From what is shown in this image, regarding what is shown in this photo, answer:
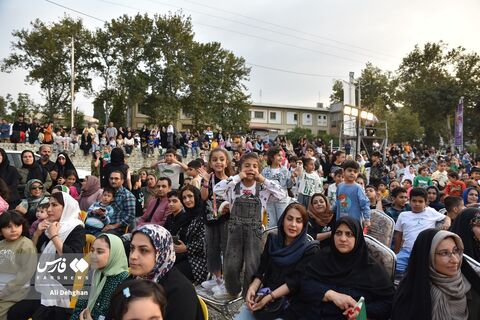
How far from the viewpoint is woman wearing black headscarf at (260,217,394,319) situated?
2.62 meters

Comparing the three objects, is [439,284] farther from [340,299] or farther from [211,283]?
[211,283]

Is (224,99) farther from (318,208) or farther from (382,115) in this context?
(318,208)

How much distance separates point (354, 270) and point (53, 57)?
26.4 m

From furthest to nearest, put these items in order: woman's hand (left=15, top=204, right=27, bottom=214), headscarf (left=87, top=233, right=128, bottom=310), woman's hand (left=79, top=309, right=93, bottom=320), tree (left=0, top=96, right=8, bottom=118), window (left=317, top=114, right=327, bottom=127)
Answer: window (left=317, top=114, right=327, bottom=127)
tree (left=0, top=96, right=8, bottom=118)
woman's hand (left=15, top=204, right=27, bottom=214)
headscarf (left=87, top=233, right=128, bottom=310)
woman's hand (left=79, top=309, right=93, bottom=320)

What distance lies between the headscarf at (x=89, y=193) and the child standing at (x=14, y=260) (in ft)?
5.80

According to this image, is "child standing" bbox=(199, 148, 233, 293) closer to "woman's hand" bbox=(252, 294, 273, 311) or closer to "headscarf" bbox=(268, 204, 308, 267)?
"headscarf" bbox=(268, 204, 308, 267)

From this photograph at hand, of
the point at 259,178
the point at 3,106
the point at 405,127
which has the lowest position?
the point at 259,178

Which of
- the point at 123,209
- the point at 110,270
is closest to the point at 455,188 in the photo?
the point at 123,209

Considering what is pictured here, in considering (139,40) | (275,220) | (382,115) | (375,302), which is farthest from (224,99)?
(375,302)

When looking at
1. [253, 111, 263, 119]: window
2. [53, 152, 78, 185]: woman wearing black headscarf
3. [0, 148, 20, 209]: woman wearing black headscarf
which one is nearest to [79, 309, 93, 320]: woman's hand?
[0, 148, 20, 209]: woman wearing black headscarf

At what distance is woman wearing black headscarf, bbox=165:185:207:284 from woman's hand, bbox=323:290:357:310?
5.98 ft

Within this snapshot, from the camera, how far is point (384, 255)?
286 cm

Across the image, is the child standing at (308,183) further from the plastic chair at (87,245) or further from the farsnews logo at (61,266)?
the farsnews logo at (61,266)

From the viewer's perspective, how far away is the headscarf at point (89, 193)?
214 inches
